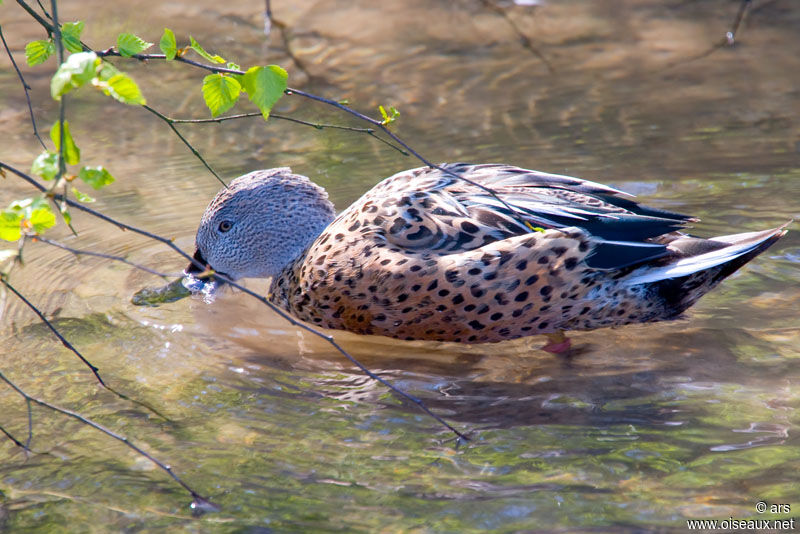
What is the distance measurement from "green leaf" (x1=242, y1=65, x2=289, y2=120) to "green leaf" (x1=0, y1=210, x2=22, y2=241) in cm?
84

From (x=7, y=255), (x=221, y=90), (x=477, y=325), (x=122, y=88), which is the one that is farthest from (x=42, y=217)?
(x=477, y=325)

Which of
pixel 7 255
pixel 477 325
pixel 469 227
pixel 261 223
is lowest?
pixel 477 325

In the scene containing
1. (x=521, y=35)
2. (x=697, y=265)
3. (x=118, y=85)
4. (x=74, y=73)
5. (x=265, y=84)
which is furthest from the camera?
(x=521, y=35)

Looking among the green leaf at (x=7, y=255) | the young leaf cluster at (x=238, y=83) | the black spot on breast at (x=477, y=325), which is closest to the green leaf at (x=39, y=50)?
the young leaf cluster at (x=238, y=83)

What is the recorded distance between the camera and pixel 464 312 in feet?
15.1

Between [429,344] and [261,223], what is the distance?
147cm

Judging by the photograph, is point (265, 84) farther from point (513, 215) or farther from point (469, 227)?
point (513, 215)

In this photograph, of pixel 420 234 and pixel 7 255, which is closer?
pixel 7 255

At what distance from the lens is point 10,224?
2666mm

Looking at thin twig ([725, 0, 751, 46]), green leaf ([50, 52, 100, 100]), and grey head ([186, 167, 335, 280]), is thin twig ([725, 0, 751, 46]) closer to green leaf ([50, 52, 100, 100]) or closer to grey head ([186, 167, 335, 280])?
grey head ([186, 167, 335, 280])

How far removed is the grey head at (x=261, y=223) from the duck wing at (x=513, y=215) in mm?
807

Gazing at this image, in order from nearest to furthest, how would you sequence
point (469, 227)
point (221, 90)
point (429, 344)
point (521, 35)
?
point (221, 90), point (469, 227), point (429, 344), point (521, 35)

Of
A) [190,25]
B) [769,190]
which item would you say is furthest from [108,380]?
[190,25]

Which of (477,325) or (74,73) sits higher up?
(74,73)
